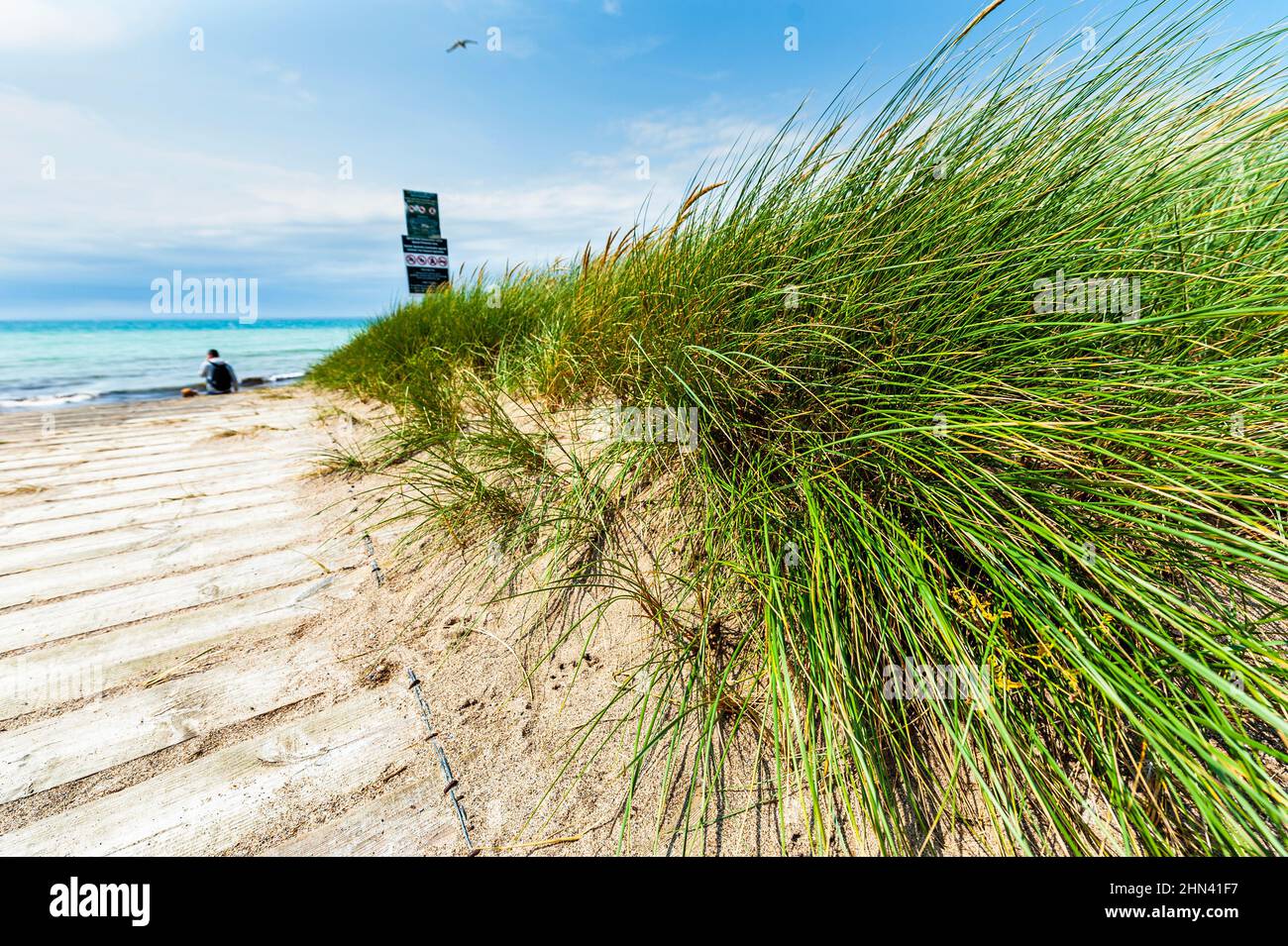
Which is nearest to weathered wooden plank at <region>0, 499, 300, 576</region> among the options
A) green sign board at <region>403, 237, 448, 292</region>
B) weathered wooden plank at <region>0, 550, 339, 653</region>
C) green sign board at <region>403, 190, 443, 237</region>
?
weathered wooden plank at <region>0, 550, 339, 653</region>

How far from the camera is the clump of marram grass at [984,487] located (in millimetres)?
889

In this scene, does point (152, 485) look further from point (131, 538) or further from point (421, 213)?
point (421, 213)

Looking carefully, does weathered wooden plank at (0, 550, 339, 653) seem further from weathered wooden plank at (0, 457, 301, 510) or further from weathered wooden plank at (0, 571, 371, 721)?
weathered wooden plank at (0, 457, 301, 510)

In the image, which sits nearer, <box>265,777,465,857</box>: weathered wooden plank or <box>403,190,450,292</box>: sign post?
<box>265,777,465,857</box>: weathered wooden plank

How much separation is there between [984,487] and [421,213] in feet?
28.7

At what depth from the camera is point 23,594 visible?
1632 millimetres

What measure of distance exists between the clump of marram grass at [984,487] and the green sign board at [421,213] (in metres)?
7.27

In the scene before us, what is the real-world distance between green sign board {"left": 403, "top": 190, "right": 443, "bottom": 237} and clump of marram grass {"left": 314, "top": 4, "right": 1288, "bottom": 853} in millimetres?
7268

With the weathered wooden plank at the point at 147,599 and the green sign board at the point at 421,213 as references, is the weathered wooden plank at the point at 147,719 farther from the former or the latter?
the green sign board at the point at 421,213

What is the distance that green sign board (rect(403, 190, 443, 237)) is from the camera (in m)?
7.46

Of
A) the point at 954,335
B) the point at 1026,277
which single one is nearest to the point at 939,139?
the point at 1026,277

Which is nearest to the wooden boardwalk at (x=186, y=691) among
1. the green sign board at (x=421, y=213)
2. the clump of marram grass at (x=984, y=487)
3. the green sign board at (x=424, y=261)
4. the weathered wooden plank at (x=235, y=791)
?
the weathered wooden plank at (x=235, y=791)

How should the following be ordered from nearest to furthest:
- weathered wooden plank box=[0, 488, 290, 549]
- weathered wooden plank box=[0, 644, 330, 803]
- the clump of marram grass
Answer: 1. the clump of marram grass
2. weathered wooden plank box=[0, 644, 330, 803]
3. weathered wooden plank box=[0, 488, 290, 549]
